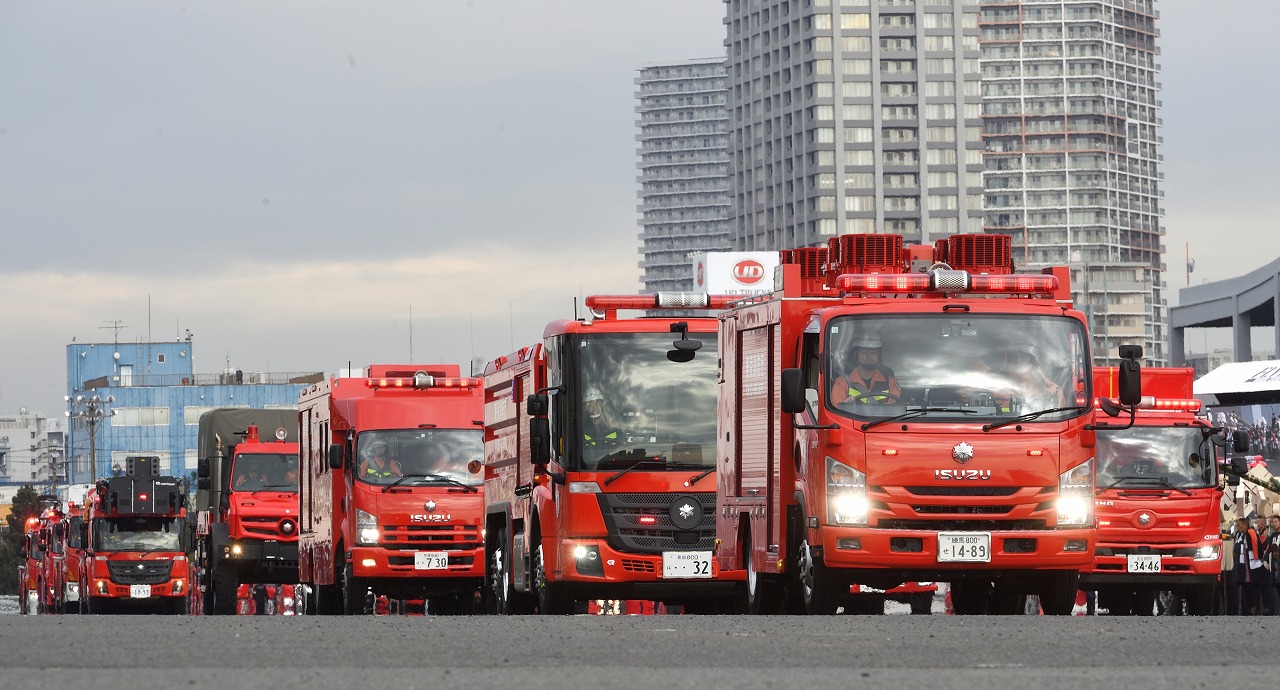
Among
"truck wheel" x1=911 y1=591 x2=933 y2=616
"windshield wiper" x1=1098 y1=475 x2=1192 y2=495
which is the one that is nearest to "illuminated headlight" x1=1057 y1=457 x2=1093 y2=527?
"truck wheel" x1=911 y1=591 x2=933 y2=616

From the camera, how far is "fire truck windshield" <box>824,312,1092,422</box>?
55.4ft

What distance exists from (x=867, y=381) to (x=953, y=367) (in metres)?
0.66

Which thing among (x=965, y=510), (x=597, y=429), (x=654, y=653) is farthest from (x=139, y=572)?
(x=654, y=653)

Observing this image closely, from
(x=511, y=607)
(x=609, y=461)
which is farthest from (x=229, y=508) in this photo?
(x=609, y=461)

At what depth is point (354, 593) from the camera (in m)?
27.3

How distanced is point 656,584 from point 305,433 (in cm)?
1046

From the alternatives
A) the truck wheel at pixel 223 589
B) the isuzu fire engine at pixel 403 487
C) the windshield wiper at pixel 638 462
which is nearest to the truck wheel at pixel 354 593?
the isuzu fire engine at pixel 403 487

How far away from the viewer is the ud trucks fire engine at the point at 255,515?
36250 mm

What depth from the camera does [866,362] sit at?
1695 centimetres

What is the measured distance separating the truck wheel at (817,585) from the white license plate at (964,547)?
90 cm

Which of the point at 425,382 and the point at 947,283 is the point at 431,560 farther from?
the point at 947,283

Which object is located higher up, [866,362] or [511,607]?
[866,362]

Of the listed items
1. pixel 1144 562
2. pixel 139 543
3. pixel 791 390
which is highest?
pixel 791 390

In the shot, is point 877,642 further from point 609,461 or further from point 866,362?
point 609,461
